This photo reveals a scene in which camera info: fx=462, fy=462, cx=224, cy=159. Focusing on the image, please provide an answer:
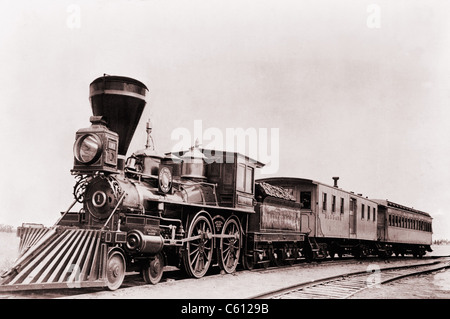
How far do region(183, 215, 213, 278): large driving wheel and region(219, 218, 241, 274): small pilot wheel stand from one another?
0.45 meters

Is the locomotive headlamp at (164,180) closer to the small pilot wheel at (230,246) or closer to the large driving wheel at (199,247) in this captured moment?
the large driving wheel at (199,247)

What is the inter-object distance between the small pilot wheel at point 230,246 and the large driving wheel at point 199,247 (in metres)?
0.45

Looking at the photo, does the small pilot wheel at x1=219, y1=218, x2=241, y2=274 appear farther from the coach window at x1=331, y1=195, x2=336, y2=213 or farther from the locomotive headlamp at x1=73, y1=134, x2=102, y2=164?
the coach window at x1=331, y1=195, x2=336, y2=213

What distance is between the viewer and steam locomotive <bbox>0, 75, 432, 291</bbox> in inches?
265

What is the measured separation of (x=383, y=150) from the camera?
9.89m

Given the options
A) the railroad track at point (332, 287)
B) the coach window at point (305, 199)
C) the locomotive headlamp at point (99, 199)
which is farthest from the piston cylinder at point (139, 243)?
the coach window at point (305, 199)

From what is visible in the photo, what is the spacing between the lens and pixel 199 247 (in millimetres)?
9570

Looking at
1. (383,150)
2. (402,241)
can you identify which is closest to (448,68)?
(383,150)

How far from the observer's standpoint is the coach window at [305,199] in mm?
14930

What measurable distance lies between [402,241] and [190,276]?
49.3ft

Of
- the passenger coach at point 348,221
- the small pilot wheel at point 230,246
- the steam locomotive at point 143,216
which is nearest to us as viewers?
the steam locomotive at point 143,216
